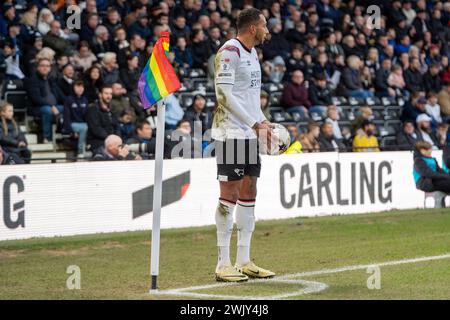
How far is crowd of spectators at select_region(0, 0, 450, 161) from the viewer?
55.3 ft

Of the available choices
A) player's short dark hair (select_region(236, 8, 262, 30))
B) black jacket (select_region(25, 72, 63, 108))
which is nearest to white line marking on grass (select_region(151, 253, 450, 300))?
player's short dark hair (select_region(236, 8, 262, 30))

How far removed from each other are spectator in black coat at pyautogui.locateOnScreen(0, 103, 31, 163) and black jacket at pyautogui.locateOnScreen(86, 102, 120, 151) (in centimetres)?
133

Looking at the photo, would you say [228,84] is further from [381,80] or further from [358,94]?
[381,80]

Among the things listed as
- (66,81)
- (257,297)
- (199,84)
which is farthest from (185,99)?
(257,297)

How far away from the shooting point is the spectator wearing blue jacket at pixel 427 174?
17938mm

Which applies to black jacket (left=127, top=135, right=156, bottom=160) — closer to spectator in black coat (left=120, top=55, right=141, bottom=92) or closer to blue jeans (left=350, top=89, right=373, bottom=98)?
spectator in black coat (left=120, top=55, right=141, bottom=92)

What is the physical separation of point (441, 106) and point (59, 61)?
417 inches

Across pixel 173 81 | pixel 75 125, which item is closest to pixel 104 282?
pixel 173 81

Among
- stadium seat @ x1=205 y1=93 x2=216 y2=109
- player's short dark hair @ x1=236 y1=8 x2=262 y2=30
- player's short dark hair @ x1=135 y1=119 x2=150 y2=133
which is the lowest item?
player's short dark hair @ x1=135 y1=119 x2=150 y2=133

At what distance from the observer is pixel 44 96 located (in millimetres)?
16844

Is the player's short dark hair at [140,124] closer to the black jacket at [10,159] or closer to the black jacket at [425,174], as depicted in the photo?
the black jacket at [10,159]

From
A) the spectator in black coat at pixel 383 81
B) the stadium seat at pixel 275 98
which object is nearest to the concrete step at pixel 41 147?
the stadium seat at pixel 275 98

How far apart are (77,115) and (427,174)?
6443 mm
